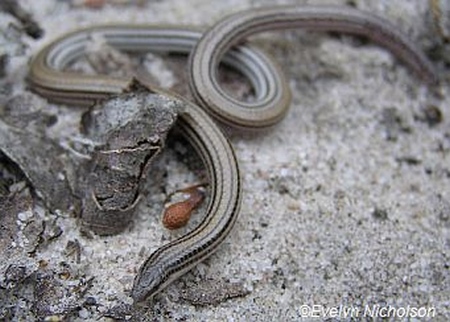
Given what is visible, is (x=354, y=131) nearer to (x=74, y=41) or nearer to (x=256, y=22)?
(x=256, y=22)

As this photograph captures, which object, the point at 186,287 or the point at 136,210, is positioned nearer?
the point at 186,287

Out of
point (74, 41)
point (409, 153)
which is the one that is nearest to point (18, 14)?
point (74, 41)

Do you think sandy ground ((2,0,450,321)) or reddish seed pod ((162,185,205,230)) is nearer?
sandy ground ((2,0,450,321))

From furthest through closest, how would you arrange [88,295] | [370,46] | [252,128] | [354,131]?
[370,46] → [354,131] → [252,128] → [88,295]

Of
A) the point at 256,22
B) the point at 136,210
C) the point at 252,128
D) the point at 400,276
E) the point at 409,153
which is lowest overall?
the point at 136,210

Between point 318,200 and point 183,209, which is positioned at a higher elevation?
point 318,200

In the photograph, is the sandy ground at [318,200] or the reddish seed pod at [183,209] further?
the reddish seed pod at [183,209]

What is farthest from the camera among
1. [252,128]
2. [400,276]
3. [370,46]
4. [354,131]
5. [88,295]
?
[370,46]

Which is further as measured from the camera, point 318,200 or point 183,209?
point 318,200
